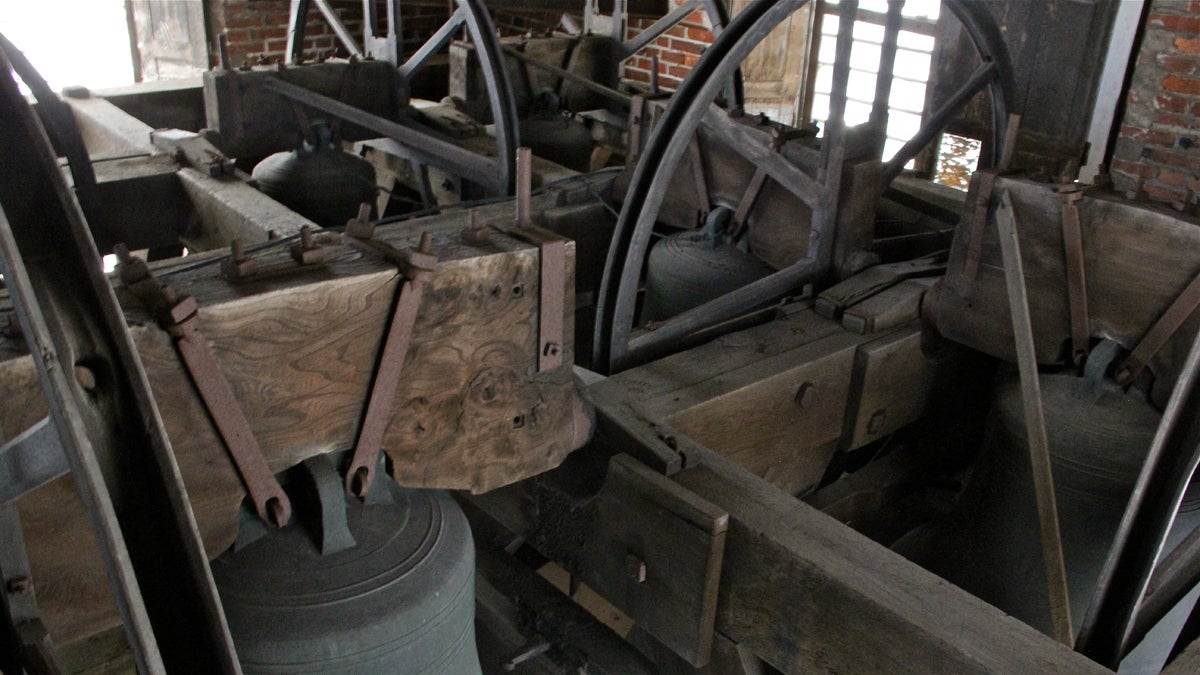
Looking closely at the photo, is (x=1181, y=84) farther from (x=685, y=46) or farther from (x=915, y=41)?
(x=685, y=46)

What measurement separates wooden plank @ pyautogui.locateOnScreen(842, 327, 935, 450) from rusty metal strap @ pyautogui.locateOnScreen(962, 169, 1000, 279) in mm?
289

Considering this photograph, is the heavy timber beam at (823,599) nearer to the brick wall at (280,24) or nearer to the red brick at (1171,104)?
the red brick at (1171,104)

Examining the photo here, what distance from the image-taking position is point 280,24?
7898 millimetres

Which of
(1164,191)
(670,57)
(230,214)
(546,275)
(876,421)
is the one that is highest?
(546,275)

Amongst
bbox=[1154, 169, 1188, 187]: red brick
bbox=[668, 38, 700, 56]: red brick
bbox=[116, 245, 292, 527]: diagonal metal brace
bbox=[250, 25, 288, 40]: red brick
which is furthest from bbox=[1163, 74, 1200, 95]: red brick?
bbox=[250, 25, 288, 40]: red brick

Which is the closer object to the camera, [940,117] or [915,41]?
[940,117]

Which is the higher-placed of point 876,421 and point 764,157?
point 764,157

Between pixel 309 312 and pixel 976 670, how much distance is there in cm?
129

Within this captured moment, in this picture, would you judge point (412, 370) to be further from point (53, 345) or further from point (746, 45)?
point (746, 45)

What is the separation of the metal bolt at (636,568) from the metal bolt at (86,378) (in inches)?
51.6

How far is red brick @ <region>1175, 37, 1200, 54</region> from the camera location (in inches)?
193

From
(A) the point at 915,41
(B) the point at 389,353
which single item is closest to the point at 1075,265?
(B) the point at 389,353

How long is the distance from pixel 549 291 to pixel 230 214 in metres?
2.05

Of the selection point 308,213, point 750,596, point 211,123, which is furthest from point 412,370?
point 211,123
